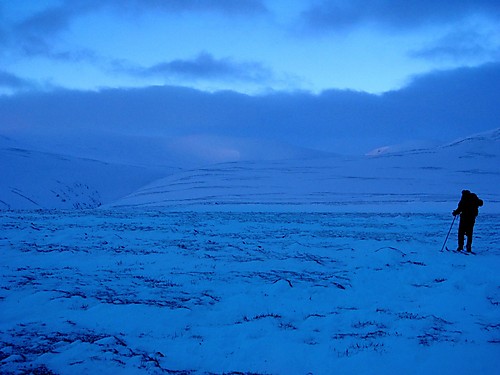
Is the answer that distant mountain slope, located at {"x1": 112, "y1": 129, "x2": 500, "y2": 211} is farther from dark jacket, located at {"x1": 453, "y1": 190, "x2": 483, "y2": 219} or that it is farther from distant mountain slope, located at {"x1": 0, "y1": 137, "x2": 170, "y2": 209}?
dark jacket, located at {"x1": 453, "y1": 190, "x2": 483, "y2": 219}

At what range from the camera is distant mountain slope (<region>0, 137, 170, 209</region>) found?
4375 centimetres

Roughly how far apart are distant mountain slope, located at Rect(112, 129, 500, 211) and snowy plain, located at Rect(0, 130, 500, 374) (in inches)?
566

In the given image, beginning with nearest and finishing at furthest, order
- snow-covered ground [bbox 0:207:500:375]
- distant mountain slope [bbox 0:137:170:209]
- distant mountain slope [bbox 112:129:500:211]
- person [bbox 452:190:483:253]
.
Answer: snow-covered ground [bbox 0:207:500:375]
person [bbox 452:190:483:253]
distant mountain slope [bbox 112:129:500:211]
distant mountain slope [bbox 0:137:170:209]

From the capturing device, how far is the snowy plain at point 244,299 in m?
5.90

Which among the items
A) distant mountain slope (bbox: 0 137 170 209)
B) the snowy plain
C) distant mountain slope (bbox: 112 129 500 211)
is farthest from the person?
distant mountain slope (bbox: 0 137 170 209)

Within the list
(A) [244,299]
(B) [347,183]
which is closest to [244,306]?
(A) [244,299]

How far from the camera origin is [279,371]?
5664 mm

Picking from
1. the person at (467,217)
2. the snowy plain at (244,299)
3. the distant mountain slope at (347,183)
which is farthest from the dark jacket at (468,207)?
the distant mountain slope at (347,183)

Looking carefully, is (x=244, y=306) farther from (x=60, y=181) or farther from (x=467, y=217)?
(x=60, y=181)

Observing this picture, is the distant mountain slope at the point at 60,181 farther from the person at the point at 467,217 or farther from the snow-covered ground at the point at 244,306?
the person at the point at 467,217

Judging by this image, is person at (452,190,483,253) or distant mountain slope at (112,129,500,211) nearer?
person at (452,190,483,253)

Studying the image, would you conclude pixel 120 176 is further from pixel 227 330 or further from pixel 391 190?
pixel 227 330

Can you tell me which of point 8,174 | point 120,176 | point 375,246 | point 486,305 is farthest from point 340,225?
point 120,176

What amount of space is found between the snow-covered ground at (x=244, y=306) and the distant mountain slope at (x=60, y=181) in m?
A: 31.8
